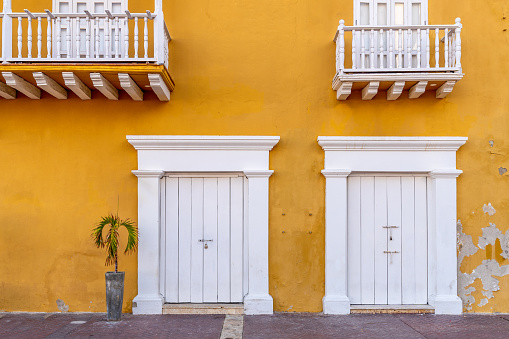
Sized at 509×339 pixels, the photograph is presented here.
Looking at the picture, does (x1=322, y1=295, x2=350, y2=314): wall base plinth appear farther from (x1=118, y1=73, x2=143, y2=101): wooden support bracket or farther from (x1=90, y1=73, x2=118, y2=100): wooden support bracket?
(x1=90, y1=73, x2=118, y2=100): wooden support bracket

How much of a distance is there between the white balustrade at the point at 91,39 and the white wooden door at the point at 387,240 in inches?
101

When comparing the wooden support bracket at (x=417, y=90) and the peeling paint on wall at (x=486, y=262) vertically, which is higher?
the wooden support bracket at (x=417, y=90)

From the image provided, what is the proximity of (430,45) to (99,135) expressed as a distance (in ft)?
20.1

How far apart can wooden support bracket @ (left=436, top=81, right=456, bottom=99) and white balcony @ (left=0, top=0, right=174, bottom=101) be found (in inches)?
183

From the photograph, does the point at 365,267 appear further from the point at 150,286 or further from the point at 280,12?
the point at 280,12

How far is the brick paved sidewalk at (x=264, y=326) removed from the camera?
657 centimetres

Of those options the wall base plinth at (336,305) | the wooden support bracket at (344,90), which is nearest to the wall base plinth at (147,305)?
the wall base plinth at (336,305)

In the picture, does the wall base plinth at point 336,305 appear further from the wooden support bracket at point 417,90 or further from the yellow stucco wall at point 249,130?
the wooden support bracket at point 417,90

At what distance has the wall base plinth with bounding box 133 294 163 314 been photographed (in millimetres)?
7574

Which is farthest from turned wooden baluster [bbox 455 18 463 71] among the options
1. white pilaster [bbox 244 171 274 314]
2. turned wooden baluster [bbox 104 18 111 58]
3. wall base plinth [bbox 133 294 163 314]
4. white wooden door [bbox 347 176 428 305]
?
wall base plinth [bbox 133 294 163 314]

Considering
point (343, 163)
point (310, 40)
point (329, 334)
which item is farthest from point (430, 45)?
point (329, 334)

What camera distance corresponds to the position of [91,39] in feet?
23.3

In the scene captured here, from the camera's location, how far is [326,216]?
773 cm

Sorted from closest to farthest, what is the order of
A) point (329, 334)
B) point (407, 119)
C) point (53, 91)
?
point (329, 334) → point (53, 91) → point (407, 119)
